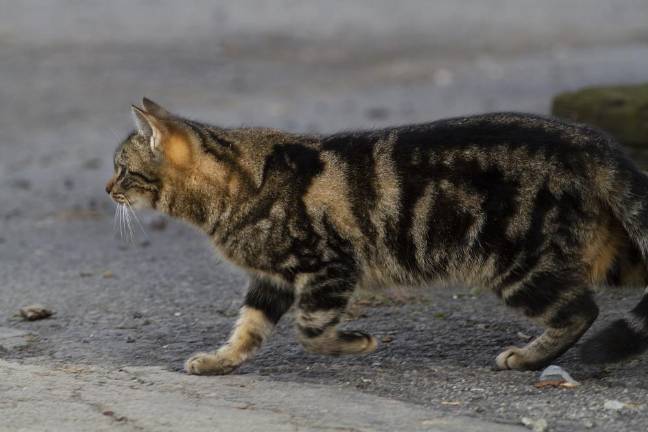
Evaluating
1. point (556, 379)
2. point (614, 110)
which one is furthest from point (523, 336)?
point (614, 110)

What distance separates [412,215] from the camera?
5023mm

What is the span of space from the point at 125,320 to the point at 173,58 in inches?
328

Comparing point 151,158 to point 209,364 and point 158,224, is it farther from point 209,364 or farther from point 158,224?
point 158,224

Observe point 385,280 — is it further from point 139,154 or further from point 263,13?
point 263,13

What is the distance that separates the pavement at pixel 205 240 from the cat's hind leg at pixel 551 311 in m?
0.14

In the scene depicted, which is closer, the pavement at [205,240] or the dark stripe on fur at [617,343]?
the pavement at [205,240]

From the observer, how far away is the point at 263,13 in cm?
1596

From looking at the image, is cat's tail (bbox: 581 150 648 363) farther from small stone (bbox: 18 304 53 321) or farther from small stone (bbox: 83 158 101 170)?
small stone (bbox: 83 158 101 170)

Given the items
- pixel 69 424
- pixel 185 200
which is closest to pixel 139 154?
pixel 185 200

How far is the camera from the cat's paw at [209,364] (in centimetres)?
500

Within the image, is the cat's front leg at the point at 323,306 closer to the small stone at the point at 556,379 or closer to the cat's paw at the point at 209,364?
the cat's paw at the point at 209,364

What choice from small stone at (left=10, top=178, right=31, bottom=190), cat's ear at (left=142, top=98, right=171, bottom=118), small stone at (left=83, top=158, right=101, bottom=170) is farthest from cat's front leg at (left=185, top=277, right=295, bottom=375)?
small stone at (left=83, top=158, right=101, bottom=170)

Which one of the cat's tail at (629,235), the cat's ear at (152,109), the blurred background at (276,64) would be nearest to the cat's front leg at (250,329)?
the cat's ear at (152,109)

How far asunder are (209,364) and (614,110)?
380 centimetres
